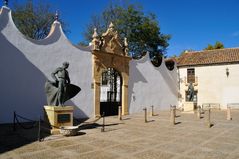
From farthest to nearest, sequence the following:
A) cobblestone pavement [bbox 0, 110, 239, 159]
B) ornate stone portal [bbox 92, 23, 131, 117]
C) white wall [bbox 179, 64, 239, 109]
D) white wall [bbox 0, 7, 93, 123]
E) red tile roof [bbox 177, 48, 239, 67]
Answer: red tile roof [bbox 177, 48, 239, 67]
white wall [bbox 179, 64, 239, 109]
ornate stone portal [bbox 92, 23, 131, 117]
white wall [bbox 0, 7, 93, 123]
cobblestone pavement [bbox 0, 110, 239, 159]

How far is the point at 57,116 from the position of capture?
948 centimetres

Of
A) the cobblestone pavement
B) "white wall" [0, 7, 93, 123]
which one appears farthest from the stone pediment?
the cobblestone pavement

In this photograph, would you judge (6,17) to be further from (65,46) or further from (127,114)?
(127,114)

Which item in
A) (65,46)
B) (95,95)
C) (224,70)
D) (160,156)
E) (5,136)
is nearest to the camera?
(160,156)

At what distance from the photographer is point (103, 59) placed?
1616 cm

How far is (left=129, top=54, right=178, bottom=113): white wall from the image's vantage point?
18844 mm

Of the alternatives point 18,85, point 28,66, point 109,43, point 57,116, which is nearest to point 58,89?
point 57,116

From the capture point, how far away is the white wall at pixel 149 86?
18.8 m

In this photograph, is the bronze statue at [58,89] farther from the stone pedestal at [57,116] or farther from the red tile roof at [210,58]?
the red tile roof at [210,58]

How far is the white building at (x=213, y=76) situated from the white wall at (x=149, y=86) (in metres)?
2.55

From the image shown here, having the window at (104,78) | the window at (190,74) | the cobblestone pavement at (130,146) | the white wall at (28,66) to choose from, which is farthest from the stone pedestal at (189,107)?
the cobblestone pavement at (130,146)

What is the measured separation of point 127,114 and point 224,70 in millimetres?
12948

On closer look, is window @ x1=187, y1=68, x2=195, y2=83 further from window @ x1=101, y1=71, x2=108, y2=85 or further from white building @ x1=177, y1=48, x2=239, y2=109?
window @ x1=101, y1=71, x2=108, y2=85

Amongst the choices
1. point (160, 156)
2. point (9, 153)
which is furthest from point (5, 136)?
point (160, 156)
